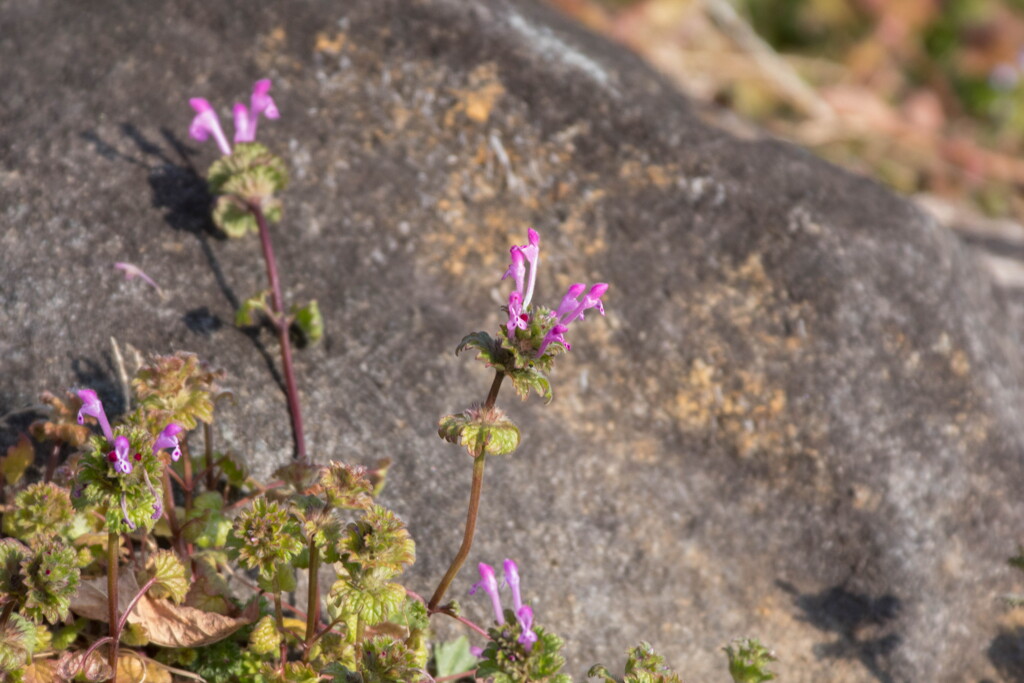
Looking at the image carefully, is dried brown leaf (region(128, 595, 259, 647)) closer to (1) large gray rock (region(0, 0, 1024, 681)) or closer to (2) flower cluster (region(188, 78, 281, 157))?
(1) large gray rock (region(0, 0, 1024, 681))

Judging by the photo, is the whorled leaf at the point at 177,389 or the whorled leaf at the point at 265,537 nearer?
the whorled leaf at the point at 265,537

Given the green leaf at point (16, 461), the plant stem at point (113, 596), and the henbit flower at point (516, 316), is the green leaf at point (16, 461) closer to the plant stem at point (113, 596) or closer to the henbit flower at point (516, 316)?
the plant stem at point (113, 596)

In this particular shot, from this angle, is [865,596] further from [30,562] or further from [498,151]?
[30,562]

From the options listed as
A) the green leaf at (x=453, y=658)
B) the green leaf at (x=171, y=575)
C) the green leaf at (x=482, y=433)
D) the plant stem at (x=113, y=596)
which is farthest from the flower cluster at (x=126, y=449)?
the green leaf at (x=453, y=658)

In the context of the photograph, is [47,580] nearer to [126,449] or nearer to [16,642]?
[16,642]

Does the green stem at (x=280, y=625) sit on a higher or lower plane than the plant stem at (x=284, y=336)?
lower

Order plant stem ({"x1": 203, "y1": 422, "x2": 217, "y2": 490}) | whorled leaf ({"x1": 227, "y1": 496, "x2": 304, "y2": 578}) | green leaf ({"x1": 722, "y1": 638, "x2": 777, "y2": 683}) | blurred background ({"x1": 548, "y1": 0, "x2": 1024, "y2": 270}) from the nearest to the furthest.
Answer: whorled leaf ({"x1": 227, "y1": 496, "x2": 304, "y2": 578})
green leaf ({"x1": 722, "y1": 638, "x2": 777, "y2": 683})
plant stem ({"x1": 203, "y1": 422, "x2": 217, "y2": 490})
blurred background ({"x1": 548, "y1": 0, "x2": 1024, "y2": 270})

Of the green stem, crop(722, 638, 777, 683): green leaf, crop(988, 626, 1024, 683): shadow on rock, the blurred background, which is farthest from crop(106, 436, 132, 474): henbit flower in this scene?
the blurred background
